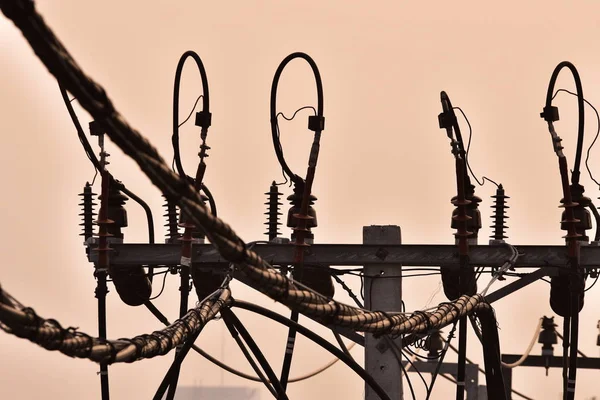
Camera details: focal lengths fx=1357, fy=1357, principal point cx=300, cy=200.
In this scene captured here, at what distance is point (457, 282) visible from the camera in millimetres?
10430

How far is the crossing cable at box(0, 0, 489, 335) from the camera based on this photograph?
4.37 m

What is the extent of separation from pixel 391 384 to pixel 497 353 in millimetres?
1038

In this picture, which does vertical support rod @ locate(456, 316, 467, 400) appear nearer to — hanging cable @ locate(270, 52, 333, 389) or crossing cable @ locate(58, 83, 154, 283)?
hanging cable @ locate(270, 52, 333, 389)

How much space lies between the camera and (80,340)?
560 cm

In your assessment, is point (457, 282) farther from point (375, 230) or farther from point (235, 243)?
point (235, 243)

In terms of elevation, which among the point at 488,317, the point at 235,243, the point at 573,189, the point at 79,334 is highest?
the point at 573,189

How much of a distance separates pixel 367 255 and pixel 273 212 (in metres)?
1.20

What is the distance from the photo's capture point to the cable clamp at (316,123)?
10391 mm

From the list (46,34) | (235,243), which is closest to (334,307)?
(235,243)

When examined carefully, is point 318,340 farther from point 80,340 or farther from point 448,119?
point 80,340

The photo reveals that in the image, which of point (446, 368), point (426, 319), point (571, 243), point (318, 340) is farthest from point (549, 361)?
point (426, 319)

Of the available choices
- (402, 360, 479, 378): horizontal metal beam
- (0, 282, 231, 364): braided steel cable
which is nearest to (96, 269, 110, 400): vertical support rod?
(0, 282, 231, 364): braided steel cable

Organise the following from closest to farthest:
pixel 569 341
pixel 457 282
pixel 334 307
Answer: pixel 334 307, pixel 457 282, pixel 569 341

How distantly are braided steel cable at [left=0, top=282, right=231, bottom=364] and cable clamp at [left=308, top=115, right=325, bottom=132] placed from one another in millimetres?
3458
